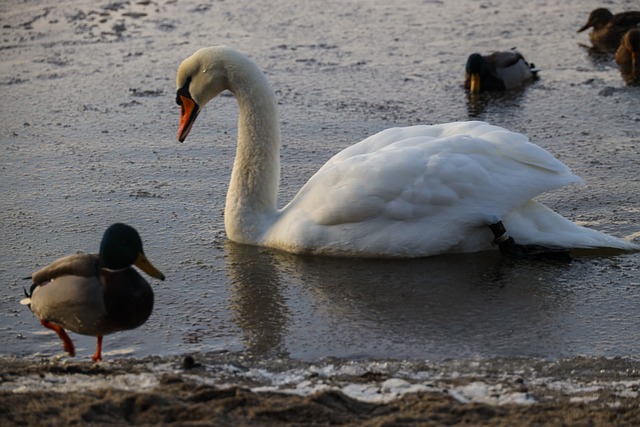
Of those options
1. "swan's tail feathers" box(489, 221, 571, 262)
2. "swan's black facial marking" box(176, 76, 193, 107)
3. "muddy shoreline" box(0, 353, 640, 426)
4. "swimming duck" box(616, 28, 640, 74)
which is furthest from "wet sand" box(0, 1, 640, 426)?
"swan's black facial marking" box(176, 76, 193, 107)

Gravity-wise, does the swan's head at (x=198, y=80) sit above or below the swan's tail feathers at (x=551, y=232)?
above

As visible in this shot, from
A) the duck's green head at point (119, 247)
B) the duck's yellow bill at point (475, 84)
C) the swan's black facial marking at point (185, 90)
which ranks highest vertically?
the swan's black facial marking at point (185, 90)

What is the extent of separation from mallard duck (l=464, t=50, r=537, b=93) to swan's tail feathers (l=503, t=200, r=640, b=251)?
4.29 m

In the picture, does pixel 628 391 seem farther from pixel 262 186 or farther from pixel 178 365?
pixel 262 186

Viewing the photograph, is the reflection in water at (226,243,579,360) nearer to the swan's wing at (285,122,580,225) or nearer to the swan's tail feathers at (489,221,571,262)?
the swan's tail feathers at (489,221,571,262)

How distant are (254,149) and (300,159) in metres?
1.53

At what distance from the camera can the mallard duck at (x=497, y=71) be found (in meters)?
11.6

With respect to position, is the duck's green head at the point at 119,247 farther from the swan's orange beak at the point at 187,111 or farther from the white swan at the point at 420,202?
the swan's orange beak at the point at 187,111

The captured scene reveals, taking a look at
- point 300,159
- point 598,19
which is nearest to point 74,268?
point 300,159

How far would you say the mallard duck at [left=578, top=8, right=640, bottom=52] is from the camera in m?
13.7

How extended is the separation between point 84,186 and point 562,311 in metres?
3.99

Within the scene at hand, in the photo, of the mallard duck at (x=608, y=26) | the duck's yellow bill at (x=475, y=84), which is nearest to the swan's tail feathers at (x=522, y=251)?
the duck's yellow bill at (x=475, y=84)

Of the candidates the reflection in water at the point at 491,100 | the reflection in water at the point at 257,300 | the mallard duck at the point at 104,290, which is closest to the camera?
the mallard duck at the point at 104,290

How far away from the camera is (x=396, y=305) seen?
20.7 ft
